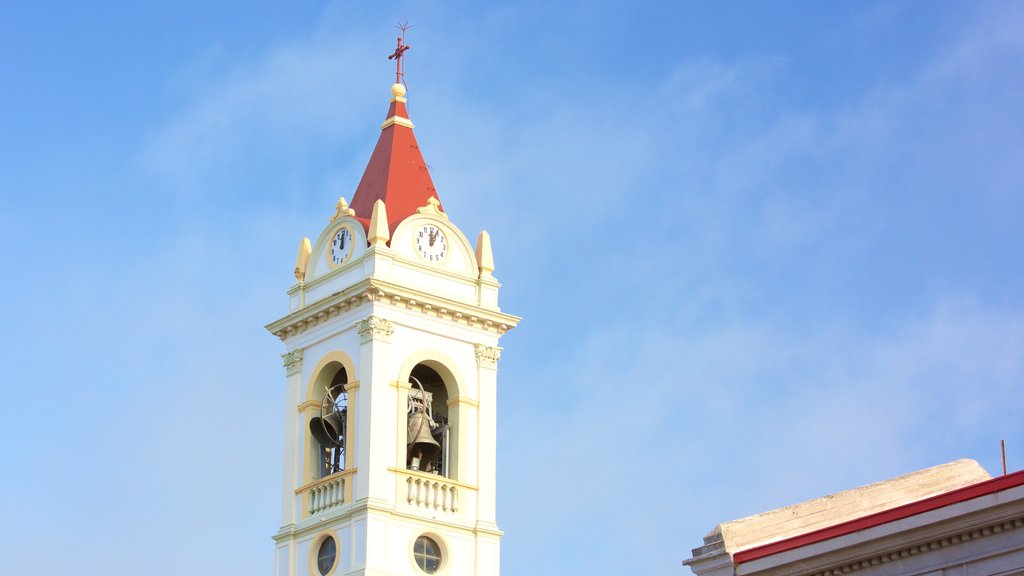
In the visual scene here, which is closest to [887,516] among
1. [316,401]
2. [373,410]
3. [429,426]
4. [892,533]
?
[892,533]

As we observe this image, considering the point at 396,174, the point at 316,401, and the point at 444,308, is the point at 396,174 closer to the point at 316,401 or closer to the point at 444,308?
the point at 444,308

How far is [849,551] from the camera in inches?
1337

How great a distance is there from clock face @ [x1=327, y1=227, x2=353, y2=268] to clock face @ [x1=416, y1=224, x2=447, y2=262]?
1807 mm

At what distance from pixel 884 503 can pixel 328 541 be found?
21.6 m

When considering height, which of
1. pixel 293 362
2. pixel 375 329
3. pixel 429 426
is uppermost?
pixel 293 362

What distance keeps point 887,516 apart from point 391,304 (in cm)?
2501

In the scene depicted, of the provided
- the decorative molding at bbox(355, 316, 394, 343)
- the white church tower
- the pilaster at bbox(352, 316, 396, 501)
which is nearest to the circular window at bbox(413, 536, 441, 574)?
the white church tower

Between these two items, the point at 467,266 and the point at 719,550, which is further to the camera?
the point at 467,266

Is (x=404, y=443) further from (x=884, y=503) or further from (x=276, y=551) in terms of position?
(x=884, y=503)

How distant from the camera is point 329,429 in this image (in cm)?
5781

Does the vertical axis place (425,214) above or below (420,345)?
above

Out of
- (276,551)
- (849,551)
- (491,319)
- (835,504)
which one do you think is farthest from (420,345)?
(849,551)

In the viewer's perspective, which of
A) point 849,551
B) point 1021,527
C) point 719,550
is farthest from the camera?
point 719,550

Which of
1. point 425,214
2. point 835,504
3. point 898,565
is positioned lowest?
point 898,565
